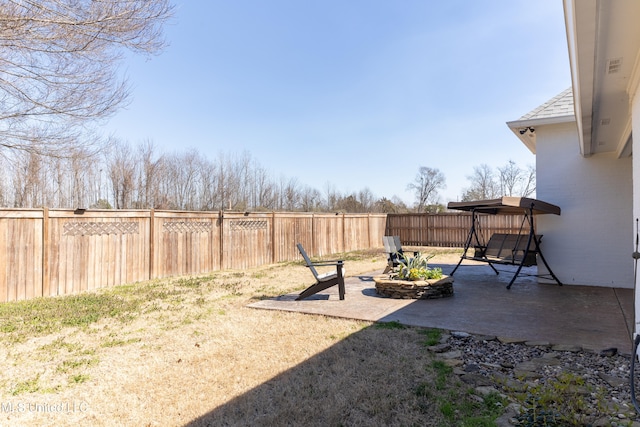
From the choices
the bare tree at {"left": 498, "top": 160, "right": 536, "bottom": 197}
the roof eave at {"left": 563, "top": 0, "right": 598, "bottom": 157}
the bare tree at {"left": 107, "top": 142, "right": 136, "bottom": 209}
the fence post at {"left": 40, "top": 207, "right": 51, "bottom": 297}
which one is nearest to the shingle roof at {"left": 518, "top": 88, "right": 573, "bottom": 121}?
the roof eave at {"left": 563, "top": 0, "right": 598, "bottom": 157}

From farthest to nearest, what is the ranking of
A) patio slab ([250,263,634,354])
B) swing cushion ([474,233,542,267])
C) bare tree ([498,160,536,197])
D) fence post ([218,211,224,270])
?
bare tree ([498,160,536,197])
fence post ([218,211,224,270])
swing cushion ([474,233,542,267])
patio slab ([250,263,634,354])

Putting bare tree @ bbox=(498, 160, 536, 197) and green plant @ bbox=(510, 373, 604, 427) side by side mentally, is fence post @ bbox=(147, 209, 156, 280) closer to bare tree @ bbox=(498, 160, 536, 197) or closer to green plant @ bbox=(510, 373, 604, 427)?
green plant @ bbox=(510, 373, 604, 427)

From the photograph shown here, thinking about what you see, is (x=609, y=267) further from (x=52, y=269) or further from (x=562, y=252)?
(x=52, y=269)

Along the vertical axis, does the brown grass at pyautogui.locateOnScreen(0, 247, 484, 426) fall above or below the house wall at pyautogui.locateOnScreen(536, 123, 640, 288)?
below

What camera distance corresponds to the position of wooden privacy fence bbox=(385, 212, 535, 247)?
47.4 feet

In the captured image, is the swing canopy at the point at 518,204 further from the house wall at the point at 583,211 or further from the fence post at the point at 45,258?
the fence post at the point at 45,258

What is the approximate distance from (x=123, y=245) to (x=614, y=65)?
324 inches

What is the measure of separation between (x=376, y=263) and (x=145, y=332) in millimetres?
7412

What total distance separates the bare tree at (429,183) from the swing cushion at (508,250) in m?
20.6

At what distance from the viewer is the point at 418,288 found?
539 cm

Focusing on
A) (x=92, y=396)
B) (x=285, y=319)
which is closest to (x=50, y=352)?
(x=92, y=396)

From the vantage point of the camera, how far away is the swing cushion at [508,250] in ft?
20.8

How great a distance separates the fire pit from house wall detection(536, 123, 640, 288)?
112 inches

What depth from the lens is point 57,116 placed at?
5.46 meters
